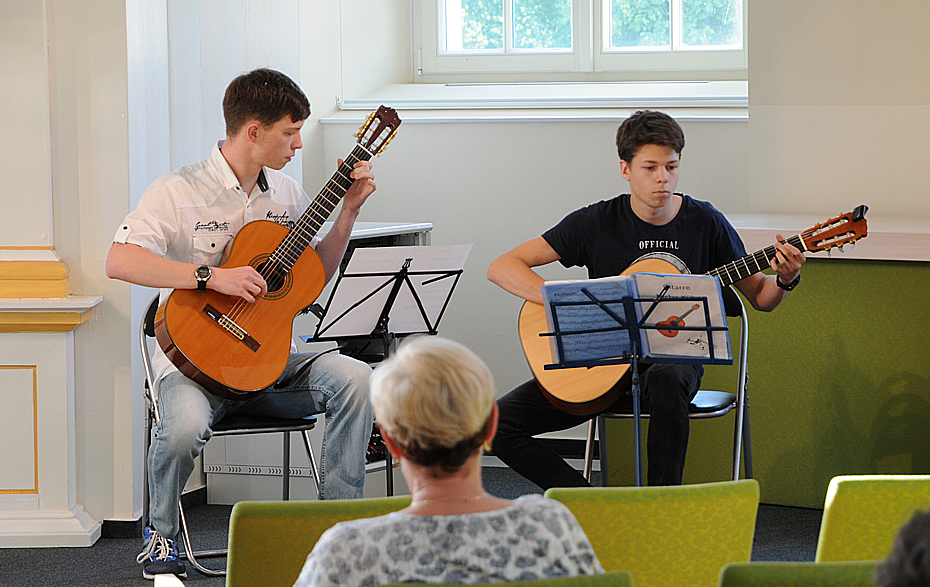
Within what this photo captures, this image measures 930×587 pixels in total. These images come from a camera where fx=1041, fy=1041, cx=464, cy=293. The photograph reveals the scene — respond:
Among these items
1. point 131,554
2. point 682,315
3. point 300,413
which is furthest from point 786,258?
point 131,554

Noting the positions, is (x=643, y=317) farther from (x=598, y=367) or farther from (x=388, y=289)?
(x=388, y=289)

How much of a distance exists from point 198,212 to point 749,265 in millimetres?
1494

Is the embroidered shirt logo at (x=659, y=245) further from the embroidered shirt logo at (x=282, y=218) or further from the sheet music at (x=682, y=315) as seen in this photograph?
the embroidered shirt logo at (x=282, y=218)

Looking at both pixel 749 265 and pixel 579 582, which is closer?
pixel 579 582

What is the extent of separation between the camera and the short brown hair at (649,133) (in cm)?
282

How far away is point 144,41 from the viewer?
3418 millimetres

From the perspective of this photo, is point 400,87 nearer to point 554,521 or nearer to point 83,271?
point 83,271

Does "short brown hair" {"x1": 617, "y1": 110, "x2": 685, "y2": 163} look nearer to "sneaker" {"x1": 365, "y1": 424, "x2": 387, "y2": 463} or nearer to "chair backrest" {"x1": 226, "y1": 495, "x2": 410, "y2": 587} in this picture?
"sneaker" {"x1": 365, "y1": 424, "x2": 387, "y2": 463}

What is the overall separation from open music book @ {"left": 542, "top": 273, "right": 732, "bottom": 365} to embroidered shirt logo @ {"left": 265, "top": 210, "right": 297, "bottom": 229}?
2.96 ft

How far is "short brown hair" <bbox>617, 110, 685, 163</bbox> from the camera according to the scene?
2824mm

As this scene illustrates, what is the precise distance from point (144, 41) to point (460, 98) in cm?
170

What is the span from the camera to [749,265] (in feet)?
8.75

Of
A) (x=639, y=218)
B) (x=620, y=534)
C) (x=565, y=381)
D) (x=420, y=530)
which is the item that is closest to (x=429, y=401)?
(x=420, y=530)

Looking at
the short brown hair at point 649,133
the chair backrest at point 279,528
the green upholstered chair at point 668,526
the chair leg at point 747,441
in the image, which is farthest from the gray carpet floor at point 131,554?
the green upholstered chair at point 668,526
